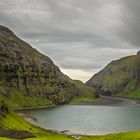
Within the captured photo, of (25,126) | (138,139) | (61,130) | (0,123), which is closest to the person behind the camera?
(138,139)

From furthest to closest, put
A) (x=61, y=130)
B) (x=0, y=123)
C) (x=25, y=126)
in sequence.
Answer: (x=61, y=130) → (x=25, y=126) → (x=0, y=123)

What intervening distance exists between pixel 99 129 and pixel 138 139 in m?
93.2

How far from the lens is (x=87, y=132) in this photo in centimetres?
18238

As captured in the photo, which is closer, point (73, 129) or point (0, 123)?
point (0, 123)

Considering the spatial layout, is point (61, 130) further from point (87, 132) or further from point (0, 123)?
point (0, 123)

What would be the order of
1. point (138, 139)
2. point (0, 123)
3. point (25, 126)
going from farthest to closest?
1. point (25, 126)
2. point (0, 123)
3. point (138, 139)

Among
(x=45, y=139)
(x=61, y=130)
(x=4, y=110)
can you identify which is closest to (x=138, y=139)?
(x=45, y=139)

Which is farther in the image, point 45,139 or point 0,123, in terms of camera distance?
point 0,123

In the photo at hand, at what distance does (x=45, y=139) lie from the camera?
106 m

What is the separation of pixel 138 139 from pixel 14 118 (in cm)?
10267

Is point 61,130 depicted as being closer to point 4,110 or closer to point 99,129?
point 99,129

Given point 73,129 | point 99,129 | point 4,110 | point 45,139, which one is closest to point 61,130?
point 73,129

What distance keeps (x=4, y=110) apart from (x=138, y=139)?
109 meters

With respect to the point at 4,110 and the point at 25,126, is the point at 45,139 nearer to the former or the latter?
the point at 25,126
